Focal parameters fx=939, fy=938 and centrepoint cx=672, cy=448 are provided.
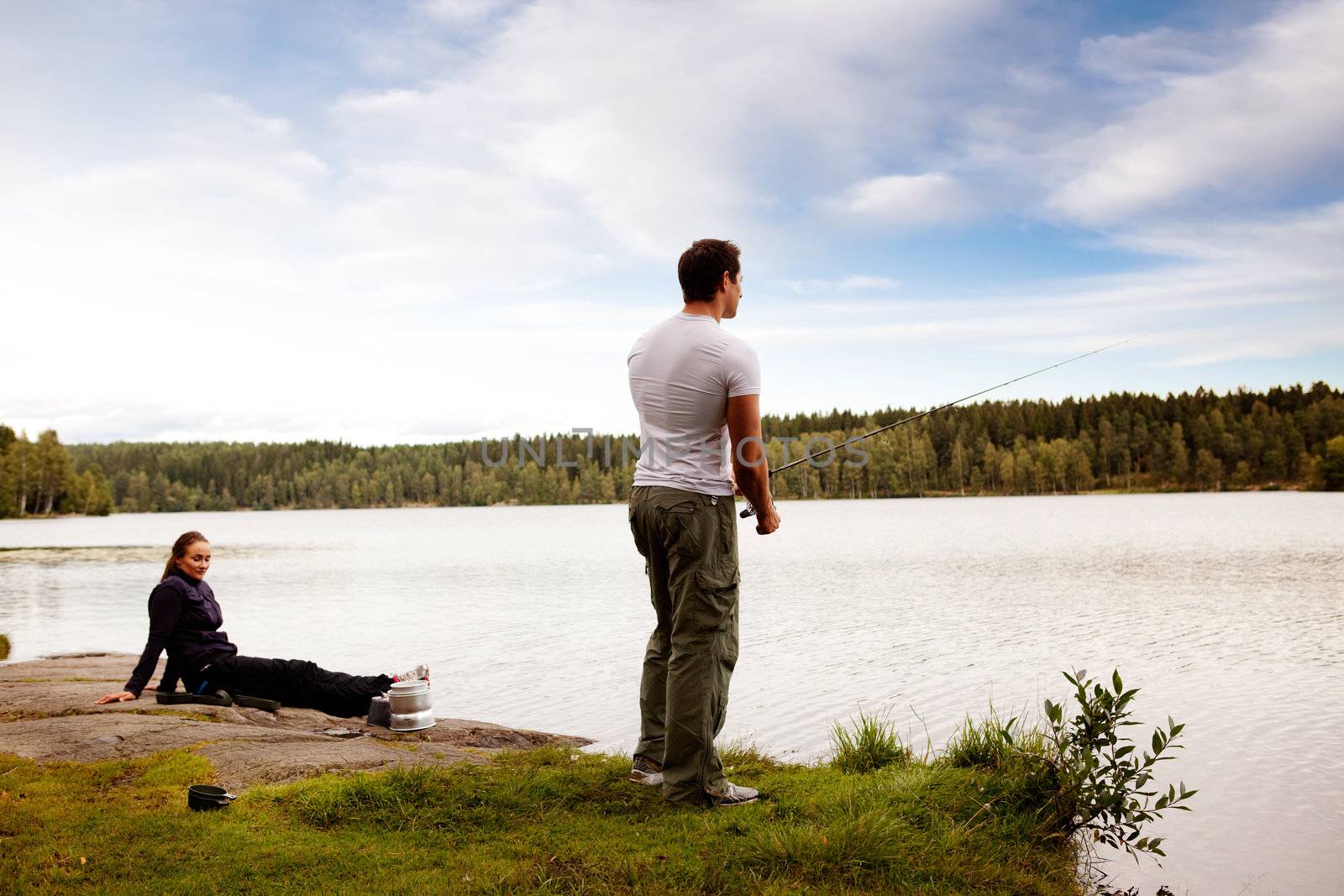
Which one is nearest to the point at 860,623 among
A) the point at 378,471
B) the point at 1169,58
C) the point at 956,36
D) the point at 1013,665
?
the point at 1013,665

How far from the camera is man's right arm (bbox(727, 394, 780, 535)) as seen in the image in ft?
16.5

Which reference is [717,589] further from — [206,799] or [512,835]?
[206,799]

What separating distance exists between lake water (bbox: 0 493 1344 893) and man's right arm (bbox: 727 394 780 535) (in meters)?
3.68

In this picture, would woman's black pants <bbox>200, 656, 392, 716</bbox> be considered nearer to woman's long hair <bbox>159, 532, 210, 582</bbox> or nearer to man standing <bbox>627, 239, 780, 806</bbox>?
woman's long hair <bbox>159, 532, 210, 582</bbox>

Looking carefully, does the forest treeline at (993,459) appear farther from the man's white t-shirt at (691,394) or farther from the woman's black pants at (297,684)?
the man's white t-shirt at (691,394)

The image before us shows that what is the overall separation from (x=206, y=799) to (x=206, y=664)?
4.19m

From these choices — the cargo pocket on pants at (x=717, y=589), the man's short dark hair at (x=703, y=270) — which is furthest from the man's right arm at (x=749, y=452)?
the man's short dark hair at (x=703, y=270)

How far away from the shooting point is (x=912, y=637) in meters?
17.3

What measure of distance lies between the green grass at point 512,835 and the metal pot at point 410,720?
2403 millimetres

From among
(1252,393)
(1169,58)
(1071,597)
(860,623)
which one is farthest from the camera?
(1252,393)

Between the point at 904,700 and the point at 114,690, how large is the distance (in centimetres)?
919

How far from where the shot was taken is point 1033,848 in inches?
216

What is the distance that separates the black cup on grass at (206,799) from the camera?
534 cm

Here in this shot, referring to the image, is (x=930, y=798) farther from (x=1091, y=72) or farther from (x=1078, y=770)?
(x=1091, y=72)
